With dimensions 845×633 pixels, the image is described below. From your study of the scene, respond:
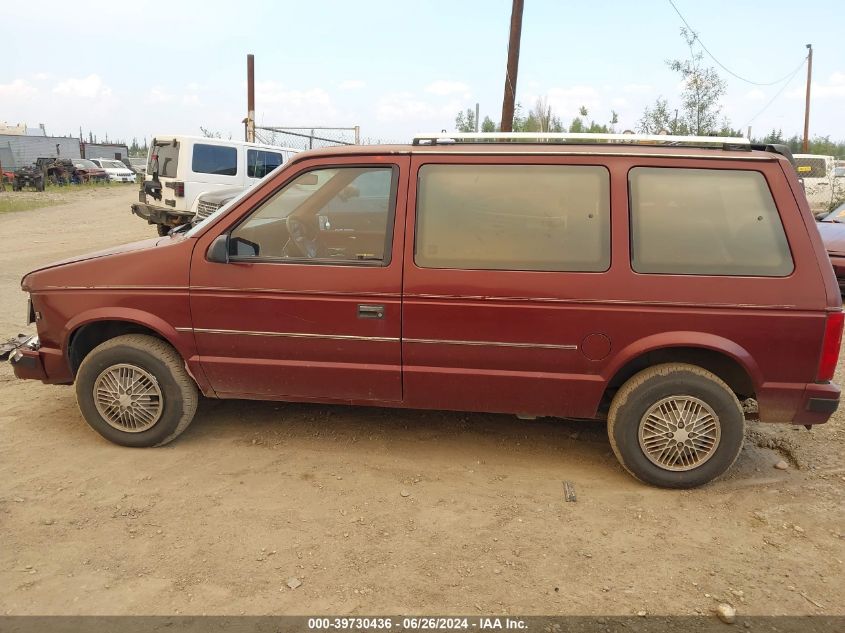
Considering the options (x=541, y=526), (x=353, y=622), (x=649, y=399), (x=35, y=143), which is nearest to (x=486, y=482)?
(x=541, y=526)

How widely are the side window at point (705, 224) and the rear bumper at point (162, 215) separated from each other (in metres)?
11.2

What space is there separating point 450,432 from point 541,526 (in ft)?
3.97

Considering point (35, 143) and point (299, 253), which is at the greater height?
point (35, 143)

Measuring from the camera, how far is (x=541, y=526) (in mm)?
3229

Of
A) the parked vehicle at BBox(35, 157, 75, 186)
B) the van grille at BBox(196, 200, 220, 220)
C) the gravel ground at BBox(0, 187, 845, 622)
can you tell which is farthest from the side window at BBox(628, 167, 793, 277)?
the parked vehicle at BBox(35, 157, 75, 186)

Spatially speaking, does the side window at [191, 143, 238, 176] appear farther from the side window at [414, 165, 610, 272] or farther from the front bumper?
the side window at [414, 165, 610, 272]

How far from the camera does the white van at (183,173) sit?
42.9 feet

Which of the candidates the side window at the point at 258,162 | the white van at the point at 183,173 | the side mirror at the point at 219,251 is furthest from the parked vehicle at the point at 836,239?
the side window at the point at 258,162

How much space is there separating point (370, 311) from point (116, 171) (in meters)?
37.6

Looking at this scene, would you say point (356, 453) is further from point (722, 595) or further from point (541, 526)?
point (722, 595)

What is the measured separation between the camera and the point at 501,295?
350cm

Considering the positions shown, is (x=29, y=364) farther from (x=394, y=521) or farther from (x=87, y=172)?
(x=87, y=172)

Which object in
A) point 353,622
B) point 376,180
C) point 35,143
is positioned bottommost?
point 353,622

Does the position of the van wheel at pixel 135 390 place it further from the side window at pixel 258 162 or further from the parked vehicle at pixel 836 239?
the side window at pixel 258 162
